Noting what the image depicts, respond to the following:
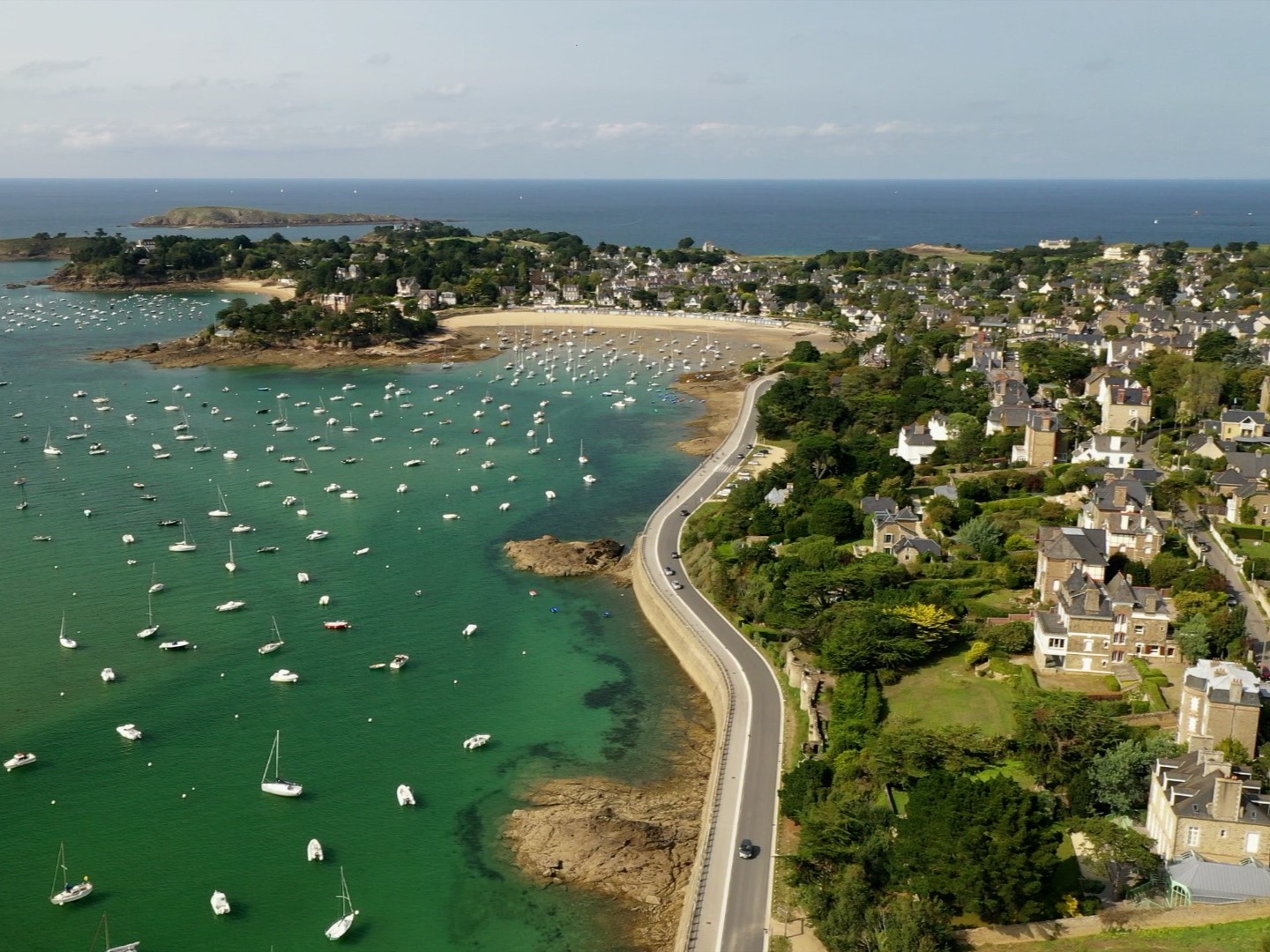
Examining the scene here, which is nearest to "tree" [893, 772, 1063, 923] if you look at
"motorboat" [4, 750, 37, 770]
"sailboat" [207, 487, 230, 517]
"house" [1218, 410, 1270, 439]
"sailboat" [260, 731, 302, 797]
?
"sailboat" [260, 731, 302, 797]

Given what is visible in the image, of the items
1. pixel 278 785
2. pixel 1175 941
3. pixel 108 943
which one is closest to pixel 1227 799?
pixel 1175 941

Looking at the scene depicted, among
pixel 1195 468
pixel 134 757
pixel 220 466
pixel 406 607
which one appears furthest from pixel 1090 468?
pixel 220 466

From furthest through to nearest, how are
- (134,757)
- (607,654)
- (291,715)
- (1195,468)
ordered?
(1195,468)
(607,654)
(291,715)
(134,757)

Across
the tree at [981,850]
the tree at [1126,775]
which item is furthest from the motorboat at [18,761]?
the tree at [1126,775]

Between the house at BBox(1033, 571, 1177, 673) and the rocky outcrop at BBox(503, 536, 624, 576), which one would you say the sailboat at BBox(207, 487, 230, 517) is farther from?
the house at BBox(1033, 571, 1177, 673)

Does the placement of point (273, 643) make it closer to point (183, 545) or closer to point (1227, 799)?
point (183, 545)

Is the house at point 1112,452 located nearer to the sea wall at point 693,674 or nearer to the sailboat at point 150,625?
the sea wall at point 693,674

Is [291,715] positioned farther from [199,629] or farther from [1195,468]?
[1195,468]
